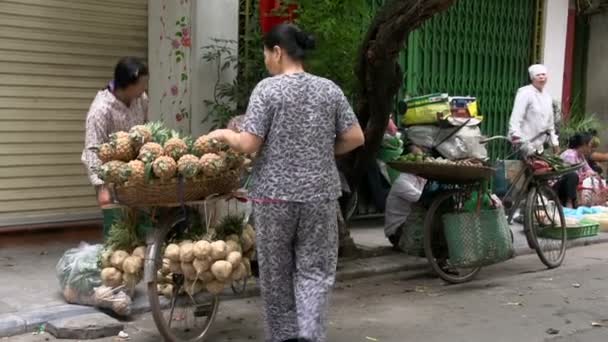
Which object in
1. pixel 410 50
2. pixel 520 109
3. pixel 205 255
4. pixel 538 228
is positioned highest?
pixel 410 50

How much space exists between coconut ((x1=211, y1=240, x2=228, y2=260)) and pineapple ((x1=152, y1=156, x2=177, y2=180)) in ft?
1.49

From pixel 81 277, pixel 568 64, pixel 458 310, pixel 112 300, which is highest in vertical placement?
pixel 568 64

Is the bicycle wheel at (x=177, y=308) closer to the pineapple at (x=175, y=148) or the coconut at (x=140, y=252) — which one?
the coconut at (x=140, y=252)

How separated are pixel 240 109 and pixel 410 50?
3.18 metres

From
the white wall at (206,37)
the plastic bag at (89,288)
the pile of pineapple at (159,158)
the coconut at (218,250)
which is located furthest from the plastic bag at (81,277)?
the white wall at (206,37)

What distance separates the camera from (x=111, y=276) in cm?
436

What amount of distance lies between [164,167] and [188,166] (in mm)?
132

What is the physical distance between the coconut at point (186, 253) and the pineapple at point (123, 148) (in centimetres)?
58

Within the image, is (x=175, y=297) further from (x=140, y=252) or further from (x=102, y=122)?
(x=102, y=122)

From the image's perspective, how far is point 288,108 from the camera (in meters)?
4.09

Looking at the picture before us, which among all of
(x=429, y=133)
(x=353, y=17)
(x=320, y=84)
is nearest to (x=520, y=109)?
(x=429, y=133)

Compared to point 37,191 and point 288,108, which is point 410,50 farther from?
point 288,108

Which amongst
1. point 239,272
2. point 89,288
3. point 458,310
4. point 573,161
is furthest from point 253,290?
point 573,161

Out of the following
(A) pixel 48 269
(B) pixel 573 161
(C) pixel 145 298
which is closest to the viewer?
(C) pixel 145 298
